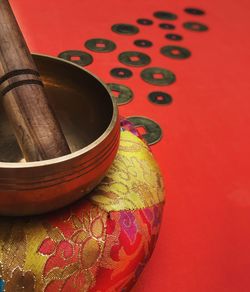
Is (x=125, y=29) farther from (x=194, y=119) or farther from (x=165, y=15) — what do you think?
(x=194, y=119)

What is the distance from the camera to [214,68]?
200 centimetres

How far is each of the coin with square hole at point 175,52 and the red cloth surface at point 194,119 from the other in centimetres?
3

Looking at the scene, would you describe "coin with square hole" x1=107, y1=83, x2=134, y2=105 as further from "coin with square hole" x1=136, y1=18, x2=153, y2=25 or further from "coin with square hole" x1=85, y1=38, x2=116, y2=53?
"coin with square hole" x1=136, y1=18, x2=153, y2=25

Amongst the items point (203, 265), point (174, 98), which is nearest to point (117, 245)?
point (203, 265)

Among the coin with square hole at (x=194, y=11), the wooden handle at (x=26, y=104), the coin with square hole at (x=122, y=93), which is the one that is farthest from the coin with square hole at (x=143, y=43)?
the wooden handle at (x=26, y=104)

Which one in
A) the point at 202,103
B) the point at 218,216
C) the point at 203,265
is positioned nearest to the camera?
the point at 203,265

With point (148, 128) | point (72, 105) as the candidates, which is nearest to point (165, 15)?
point (148, 128)

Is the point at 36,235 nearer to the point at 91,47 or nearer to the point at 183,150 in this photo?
the point at 183,150

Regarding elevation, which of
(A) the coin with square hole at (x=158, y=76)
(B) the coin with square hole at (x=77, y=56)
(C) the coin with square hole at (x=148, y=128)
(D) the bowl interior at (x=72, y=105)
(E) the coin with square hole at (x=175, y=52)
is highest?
(D) the bowl interior at (x=72, y=105)

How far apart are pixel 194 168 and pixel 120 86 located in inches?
21.4

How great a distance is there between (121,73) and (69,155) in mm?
1228

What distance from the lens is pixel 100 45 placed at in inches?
80.8

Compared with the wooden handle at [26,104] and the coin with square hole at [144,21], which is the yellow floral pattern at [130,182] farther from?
the coin with square hole at [144,21]

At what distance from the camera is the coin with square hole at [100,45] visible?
201 centimetres
